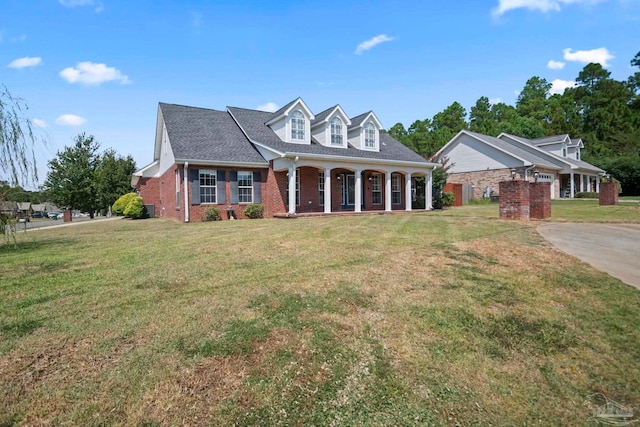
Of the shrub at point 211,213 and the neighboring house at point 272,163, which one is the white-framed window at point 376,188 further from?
the shrub at point 211,213

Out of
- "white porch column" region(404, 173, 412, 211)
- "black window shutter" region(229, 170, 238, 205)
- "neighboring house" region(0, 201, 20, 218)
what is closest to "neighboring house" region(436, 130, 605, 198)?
"white porch column" region(404, 173, 412, 211)

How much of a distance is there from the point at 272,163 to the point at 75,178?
29.3 metres

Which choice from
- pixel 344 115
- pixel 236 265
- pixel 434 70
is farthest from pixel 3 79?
pixel 434 70

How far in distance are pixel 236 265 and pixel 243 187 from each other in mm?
11597

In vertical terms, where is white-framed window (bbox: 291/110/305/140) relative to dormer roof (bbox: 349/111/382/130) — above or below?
below

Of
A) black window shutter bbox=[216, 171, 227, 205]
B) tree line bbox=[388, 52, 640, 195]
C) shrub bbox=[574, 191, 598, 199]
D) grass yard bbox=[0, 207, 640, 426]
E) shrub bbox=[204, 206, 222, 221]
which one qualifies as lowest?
grass yard bbox=[0, 207, 640, 426]

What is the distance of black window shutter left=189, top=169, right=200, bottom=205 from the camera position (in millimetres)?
15281

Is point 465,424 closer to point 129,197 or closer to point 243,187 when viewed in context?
point 243,187

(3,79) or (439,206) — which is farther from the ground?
(3,79)

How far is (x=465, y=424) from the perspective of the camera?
2135 mm

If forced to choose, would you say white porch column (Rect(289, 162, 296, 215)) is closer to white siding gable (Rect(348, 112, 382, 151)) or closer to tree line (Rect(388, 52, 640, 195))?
white siding gable (Rect(348, 112, 382, 151))

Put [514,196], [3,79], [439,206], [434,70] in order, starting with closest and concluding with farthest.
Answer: [3,79] → [514,196] → [434,70] → [439,206]

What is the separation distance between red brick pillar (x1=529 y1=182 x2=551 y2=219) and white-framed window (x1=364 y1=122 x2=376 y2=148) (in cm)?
1037

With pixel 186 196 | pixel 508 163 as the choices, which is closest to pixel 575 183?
pixel 508 163
